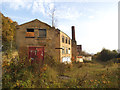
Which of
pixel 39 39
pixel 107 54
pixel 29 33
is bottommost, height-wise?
pixel 107 54

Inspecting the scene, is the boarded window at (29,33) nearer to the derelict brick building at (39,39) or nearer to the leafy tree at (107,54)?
the derelict brick building at (39,39)

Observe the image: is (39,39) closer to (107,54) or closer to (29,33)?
(29,33)

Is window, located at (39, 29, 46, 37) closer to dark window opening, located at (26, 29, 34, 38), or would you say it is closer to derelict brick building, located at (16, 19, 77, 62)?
derelict brick building, located at (16, 19, 77, 62)

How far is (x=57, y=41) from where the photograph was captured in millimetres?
14234

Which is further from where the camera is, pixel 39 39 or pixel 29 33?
pixel 39 39

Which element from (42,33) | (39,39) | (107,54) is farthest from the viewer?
(107,54)

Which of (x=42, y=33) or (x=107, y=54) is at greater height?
(x=42, y=33)

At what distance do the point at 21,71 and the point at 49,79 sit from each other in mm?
1987

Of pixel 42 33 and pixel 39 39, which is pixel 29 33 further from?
pixel 42 33

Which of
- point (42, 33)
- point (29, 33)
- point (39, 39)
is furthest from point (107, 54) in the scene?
point (29, 33)

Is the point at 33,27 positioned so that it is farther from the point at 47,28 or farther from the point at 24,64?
the point at 24,64

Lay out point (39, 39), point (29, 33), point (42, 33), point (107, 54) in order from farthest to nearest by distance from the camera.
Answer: point (107, 54) → point (42, 33) → point (39, 39) → point (29, 33)

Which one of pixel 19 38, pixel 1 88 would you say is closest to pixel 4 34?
pixel 19 38

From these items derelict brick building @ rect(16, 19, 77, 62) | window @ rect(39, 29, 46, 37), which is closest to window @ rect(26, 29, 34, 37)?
derelict brick building @ rect(16, 19, 77, 62)
